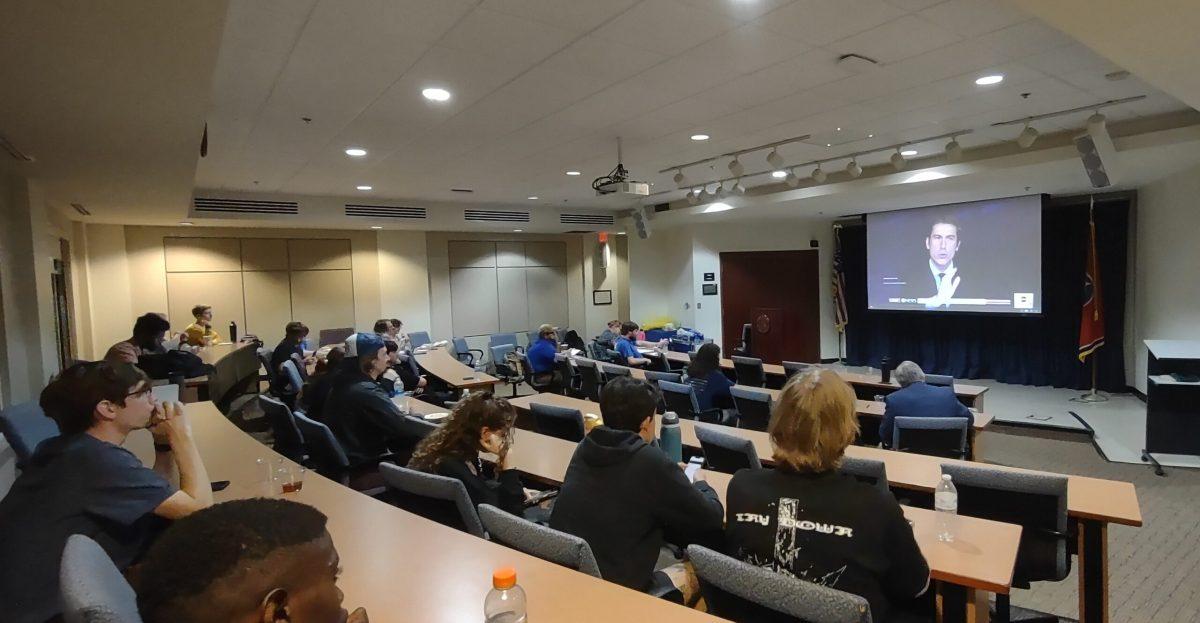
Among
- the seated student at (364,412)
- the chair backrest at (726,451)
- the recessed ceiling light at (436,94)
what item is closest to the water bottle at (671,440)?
the chair backrest at (726,451)

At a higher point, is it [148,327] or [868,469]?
[148,327]

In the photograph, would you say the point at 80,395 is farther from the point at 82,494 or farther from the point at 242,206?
the point at 242,206

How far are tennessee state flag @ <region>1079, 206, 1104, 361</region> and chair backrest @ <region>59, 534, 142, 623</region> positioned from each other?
9.99m

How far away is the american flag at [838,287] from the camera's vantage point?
11055 mm

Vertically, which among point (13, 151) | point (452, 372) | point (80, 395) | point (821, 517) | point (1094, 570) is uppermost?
point (13, 151)

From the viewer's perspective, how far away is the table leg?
245 centimetres

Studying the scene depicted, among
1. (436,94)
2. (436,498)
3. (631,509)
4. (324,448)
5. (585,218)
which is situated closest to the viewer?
(631,509)

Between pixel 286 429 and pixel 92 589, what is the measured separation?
3.26 metres

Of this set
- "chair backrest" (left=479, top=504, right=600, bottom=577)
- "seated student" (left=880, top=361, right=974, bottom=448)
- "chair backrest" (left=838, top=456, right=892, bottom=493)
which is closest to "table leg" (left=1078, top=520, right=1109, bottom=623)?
"chair backrest" (left=838, top=456, right=892, bottom=493)

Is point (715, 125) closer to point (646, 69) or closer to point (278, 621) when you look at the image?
point (646, 69)

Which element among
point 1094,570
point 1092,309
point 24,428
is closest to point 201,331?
point 24,428

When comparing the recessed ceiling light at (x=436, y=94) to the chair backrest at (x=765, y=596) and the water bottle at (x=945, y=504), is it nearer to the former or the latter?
the chair backrest at (x=765, y=596)

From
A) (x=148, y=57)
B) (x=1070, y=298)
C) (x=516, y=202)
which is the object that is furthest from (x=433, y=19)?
(x=1070, y=298)

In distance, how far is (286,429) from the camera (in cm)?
411
